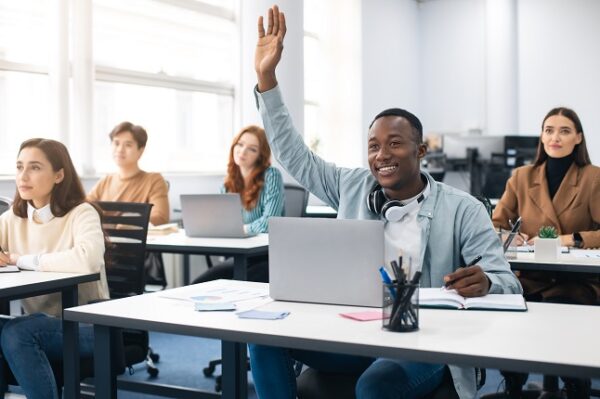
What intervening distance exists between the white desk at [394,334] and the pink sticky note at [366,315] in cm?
3

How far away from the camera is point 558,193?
135 inches

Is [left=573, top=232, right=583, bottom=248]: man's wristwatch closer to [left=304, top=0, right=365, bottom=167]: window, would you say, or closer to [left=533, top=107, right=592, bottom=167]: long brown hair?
[left=533, top=107, right=592, bottom=167]: long brown hair

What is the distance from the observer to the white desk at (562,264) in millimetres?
2730

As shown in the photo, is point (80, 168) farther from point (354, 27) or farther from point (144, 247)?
point (354, 27)

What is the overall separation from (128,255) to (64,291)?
58 centimetres

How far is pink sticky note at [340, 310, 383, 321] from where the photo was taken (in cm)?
171

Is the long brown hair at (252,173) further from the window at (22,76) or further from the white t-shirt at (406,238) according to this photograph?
the white t-shirt at (406,238)

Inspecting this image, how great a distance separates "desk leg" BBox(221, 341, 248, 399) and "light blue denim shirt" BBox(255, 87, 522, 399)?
0.54m

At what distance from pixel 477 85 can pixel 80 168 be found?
627cm

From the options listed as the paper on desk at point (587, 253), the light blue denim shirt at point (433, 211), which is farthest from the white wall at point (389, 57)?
the light blue denim shirt at point (433, 211)

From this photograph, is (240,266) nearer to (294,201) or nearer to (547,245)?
(294,201)

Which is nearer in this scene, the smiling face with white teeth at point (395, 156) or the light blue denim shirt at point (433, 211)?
the light blue denim shirt at point (433, 211)

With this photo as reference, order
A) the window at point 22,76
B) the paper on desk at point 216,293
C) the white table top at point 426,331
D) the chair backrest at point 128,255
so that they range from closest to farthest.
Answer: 1. the white table top at point 426,331
2. the paper on desk at point 216,293
3. the chair backrest at point 128,255
4. the window at point 22,76

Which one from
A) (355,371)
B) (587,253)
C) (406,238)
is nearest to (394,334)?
(355,371)
